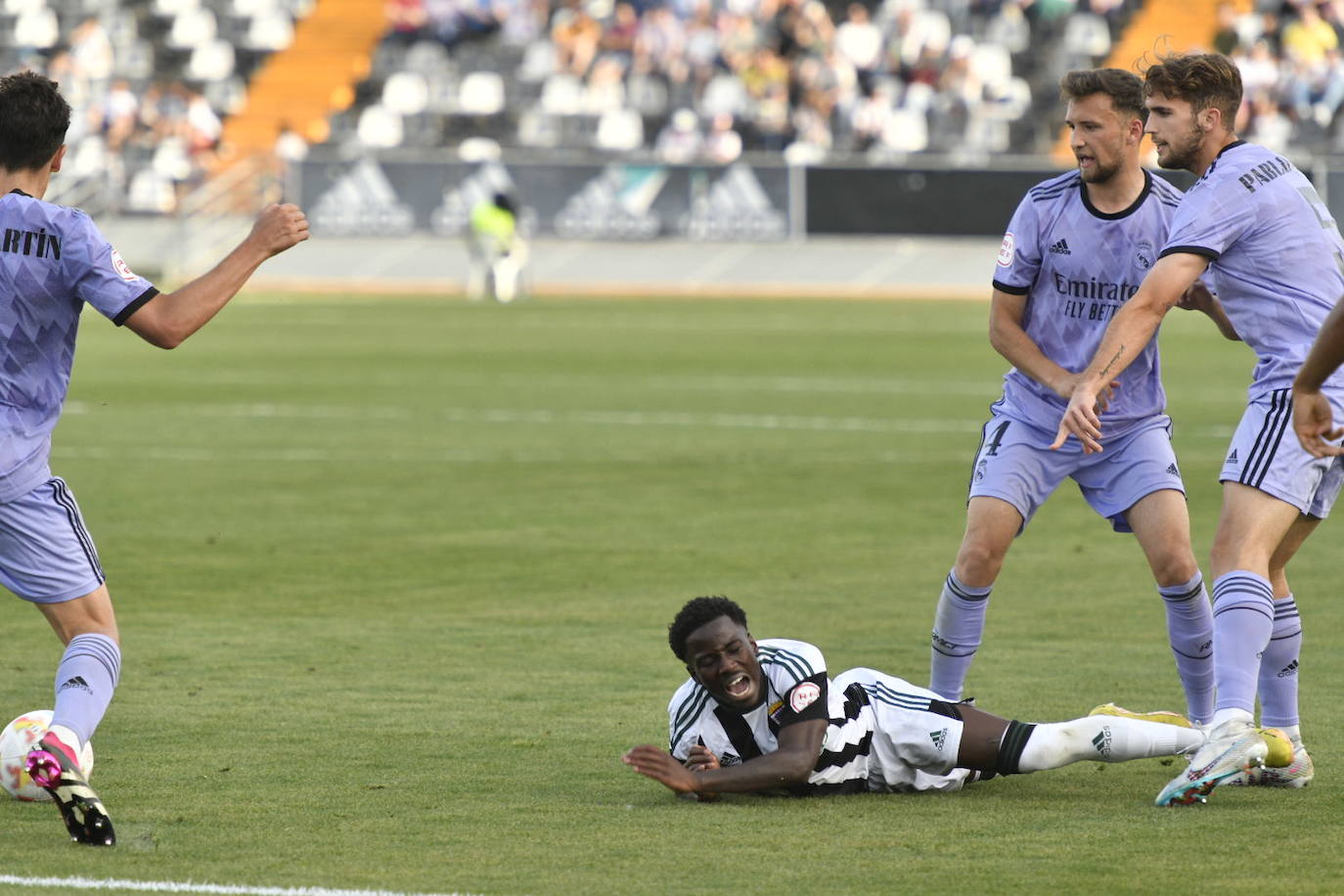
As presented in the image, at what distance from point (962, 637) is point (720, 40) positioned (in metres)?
36.8

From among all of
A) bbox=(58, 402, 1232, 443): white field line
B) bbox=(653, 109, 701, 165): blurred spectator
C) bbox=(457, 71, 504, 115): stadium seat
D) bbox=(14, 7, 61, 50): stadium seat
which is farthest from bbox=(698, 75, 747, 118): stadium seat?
bbox=(58, 402, 1232, 443): white field line

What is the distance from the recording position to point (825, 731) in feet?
20.7

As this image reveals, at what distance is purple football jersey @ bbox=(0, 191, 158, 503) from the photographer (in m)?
5.92

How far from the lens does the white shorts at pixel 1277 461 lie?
6402 millimetres

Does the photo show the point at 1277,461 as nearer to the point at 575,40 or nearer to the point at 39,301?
the point at 39,301

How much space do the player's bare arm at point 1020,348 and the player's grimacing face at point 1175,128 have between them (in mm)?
774

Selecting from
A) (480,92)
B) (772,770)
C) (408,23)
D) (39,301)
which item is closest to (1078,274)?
(772,770)

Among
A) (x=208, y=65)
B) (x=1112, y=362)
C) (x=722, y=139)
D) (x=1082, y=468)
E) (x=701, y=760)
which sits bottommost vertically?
(x=722, y=139)

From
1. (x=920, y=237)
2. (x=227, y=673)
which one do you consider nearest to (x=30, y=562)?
(x=227, y=673)

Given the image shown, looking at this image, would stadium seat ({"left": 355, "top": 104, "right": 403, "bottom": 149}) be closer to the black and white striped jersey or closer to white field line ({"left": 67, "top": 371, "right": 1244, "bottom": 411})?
white field line ({"left": 67, "top": 371, "right": 1244, "bottom": 411})

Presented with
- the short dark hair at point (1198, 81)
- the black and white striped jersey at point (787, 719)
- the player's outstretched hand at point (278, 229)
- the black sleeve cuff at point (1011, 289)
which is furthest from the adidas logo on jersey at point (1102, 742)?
the player's outstretched hand at point (278, 229)

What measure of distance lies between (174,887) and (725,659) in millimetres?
1746

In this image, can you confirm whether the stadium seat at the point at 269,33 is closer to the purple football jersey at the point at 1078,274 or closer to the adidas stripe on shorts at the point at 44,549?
the purple football jersey at the point at 1078,274

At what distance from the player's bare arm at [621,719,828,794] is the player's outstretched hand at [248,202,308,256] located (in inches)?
68.8
